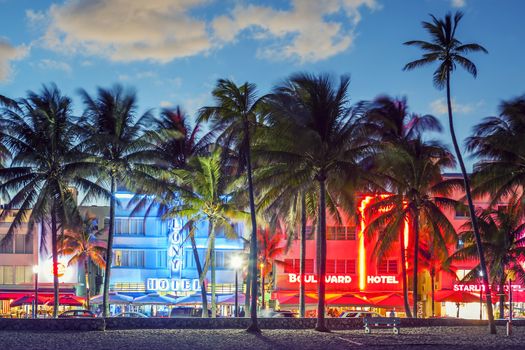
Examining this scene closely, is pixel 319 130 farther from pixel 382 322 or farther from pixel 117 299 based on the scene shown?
pixel 117 299

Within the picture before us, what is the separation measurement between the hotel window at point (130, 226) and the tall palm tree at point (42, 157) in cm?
2751

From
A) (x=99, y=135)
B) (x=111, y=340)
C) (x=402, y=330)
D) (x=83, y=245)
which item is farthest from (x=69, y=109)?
(x=83, y=245)

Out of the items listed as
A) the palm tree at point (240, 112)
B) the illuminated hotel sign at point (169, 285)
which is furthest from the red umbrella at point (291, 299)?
the palm tree at point (240, 112)

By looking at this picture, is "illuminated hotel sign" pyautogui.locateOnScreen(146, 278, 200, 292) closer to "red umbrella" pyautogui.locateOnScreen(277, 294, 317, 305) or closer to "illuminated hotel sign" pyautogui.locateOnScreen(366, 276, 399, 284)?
"red umbrella" pyautogui.locateOnScreen(277, 294, 317, 305)

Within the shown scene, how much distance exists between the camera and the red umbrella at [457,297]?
62.2m

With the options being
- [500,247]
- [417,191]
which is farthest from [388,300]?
[417,191]

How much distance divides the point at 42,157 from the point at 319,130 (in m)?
15.3

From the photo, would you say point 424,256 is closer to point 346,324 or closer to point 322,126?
point 346,324

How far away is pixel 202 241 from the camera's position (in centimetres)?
7356

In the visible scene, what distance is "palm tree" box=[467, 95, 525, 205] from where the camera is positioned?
4362cm

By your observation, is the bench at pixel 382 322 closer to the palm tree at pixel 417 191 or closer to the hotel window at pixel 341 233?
the palm tree at pixel 417 191

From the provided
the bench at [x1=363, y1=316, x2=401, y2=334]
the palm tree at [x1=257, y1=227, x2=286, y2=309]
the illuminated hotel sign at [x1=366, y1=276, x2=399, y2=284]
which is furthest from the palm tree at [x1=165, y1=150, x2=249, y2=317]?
the palm tree at [x1=257, y1=227, x2=286, y2=309]

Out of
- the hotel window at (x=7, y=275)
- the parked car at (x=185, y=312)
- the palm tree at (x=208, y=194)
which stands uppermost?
the palm tree at (x=208, y=194)

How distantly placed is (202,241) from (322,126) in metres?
37.3
